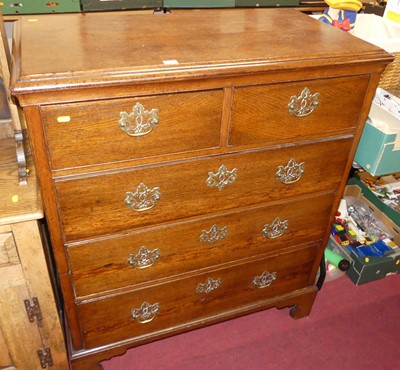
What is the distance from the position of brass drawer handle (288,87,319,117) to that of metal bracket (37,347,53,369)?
1195 mm

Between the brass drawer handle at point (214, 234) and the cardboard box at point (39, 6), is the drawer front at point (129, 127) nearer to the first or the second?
the brass drawer handle at point (214, 234)

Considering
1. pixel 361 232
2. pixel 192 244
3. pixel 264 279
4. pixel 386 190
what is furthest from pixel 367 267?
pixel 192 244

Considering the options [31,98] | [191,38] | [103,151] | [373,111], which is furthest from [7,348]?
[373,111]

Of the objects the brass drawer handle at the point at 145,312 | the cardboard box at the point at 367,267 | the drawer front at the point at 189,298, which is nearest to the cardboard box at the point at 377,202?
the cardboard box at the point at 367,267

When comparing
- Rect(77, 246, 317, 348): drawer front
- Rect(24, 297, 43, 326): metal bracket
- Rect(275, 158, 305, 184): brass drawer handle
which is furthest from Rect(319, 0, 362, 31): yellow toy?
Rect(24, 297, 43, 326): metal bracket

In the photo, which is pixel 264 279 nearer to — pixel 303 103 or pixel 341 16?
pixel 303 103

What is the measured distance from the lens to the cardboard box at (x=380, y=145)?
164 centimetres

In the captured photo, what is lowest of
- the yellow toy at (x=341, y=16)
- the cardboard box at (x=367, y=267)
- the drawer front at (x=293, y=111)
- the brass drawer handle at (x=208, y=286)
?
the cardboard box at (x=367, y=267)

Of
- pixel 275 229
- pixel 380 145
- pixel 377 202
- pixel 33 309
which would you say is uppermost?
pixel 380 145

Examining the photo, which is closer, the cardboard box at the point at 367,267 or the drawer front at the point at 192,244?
the drawer front at the point at 192,244

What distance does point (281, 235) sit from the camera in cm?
161

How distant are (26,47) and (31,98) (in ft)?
0.77

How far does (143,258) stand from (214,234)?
0.85 feet

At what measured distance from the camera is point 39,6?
A: 6.06ft
